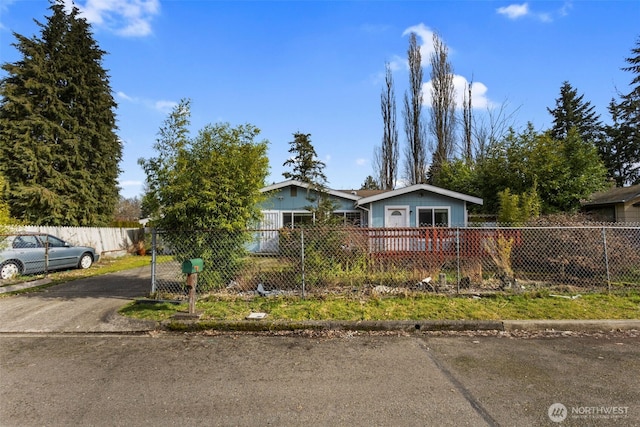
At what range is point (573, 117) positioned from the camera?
35.2 m

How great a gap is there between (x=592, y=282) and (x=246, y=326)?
7564 millimetres

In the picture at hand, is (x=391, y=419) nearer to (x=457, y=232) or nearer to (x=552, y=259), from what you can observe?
(x=457, y=232)

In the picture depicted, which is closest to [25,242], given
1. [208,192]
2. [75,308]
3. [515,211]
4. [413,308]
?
[75,308]

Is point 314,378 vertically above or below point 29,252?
below

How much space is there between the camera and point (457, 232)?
723cm

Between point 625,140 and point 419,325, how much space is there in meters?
39.4

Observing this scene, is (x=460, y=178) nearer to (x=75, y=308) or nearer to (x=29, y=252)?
(x=75, y=308)

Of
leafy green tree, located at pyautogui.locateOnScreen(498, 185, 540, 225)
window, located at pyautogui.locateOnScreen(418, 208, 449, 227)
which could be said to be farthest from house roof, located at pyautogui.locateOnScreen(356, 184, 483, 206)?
leafy green tree, located at pyautogui.locateOnScreen(498, 185, 540, 225)

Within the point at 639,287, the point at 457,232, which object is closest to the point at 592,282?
the point at 639,287

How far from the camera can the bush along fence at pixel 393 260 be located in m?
7.09

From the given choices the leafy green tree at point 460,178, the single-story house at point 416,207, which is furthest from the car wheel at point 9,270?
the leafy green tree at point 460,178

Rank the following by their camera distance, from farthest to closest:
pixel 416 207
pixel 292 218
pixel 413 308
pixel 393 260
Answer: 1. pixel 292 218
2. pixel 416 207
3. pixel 393 260
4. pixel 413 308

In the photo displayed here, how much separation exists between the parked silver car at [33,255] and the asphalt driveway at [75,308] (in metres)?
1.81

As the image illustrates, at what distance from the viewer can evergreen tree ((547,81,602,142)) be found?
1390 inches
